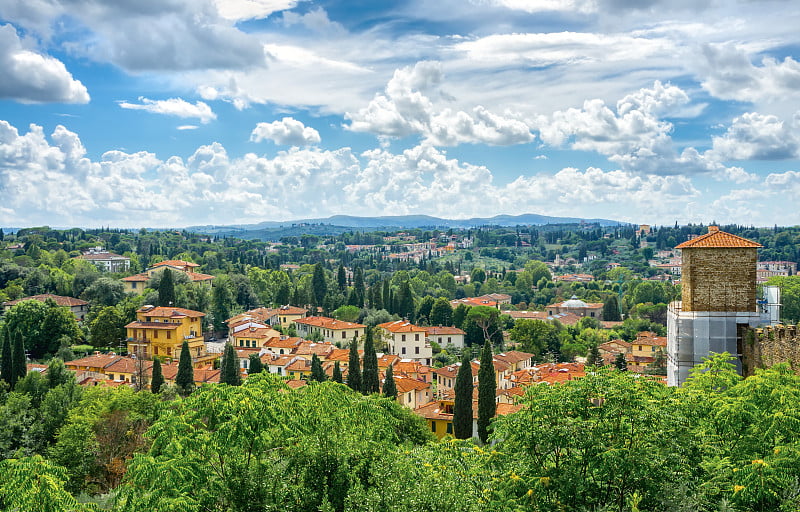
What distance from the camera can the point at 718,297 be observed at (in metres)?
17.0

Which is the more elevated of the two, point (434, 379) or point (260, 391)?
point (260, 391)

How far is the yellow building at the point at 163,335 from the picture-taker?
179 feet

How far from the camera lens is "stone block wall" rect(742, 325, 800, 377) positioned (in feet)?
46.4

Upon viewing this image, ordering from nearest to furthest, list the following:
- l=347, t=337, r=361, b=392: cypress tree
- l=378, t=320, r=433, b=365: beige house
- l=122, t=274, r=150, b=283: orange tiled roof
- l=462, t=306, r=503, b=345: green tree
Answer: l=347, t=337, r=361, b=392: cypress tree
l=378, t=320, r=433, b=365: beige house
l=462, t=306, r=503, b=345: green tree
l=122, t=274, r=150, b=283: orange tiled roof

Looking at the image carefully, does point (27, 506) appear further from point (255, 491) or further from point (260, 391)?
point (260, 391)

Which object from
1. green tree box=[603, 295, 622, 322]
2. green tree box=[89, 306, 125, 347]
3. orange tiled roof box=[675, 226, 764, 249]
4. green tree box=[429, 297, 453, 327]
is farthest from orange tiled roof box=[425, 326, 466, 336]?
orange tiled roof box=[675, 226, 764, 249]

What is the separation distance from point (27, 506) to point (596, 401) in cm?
979

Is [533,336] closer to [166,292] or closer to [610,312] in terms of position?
[610,312]

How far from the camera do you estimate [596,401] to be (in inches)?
484

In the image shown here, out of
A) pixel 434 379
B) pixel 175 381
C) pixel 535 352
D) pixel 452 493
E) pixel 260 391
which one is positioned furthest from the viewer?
pixel 535 352

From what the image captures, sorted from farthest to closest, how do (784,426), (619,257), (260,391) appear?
1. (619,257)
2. (260,391)
3. (784,426)

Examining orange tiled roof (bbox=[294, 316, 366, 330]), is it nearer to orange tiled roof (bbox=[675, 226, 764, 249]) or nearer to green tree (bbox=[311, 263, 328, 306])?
green tree (bbox=[311, 263, 328, 306])

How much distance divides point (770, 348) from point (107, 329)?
5323 cm

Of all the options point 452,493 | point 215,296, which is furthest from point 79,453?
point 215,296
